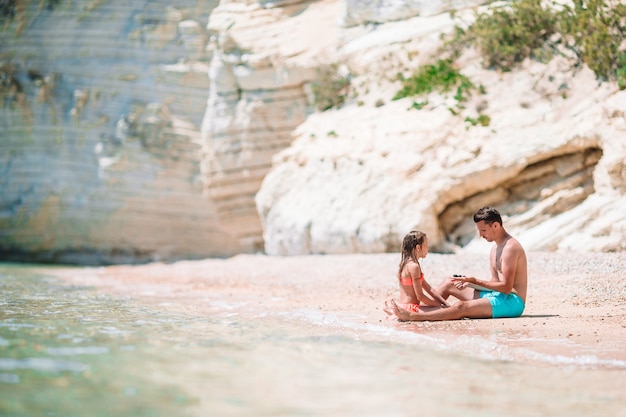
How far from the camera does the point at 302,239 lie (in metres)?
13.8

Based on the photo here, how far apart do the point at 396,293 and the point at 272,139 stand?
29.3ft

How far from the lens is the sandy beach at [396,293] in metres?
5.56

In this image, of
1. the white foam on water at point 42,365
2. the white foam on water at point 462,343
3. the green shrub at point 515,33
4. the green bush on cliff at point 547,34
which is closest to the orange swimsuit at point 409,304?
the white foam on water at point 462,343

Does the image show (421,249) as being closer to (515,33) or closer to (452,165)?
(452,165)

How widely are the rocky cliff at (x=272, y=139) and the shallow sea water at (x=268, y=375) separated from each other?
5.48 meters

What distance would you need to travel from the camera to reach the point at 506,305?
259 inches

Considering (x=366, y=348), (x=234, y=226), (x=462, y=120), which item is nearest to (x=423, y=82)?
(x=462, y=120)

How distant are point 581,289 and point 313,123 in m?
9.24

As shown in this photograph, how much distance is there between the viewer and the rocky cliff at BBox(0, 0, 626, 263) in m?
11.2

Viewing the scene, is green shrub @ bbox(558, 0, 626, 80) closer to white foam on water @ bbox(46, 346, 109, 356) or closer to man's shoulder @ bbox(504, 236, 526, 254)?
man's shoulder @ bbox(504, 236, 526, 254)

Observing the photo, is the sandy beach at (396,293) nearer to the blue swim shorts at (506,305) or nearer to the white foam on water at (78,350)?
the blue swim shorts at (506,305)

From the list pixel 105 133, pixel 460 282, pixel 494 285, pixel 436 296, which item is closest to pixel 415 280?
pixel 436 296

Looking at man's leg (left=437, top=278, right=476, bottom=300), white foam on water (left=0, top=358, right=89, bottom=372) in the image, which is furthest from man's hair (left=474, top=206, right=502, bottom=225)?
white foam on water (left=0, top=358, right=89, bottom=372)

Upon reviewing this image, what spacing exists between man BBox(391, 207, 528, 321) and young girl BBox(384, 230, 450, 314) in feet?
0.44
